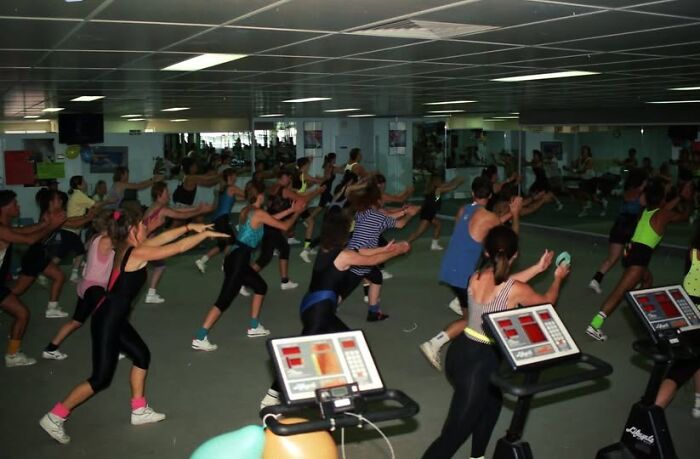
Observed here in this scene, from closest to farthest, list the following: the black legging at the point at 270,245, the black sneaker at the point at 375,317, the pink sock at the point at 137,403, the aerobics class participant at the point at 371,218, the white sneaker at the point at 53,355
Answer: the pink sock at the point at 137,403 → the white sneaker at the point at 53,355 → the aerobics class participant at the point at 371,218 → the black sneaker at the point at 375,317 → the black legging at the point at 270,245

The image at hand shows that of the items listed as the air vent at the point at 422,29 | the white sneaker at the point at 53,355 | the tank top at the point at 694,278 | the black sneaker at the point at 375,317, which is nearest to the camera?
the air vent at the point at 422,29

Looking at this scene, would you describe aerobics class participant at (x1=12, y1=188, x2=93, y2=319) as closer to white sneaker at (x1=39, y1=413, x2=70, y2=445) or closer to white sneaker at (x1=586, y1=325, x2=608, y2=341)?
white sneaker at (x1=39, y1=413, x2=70, y2=445)

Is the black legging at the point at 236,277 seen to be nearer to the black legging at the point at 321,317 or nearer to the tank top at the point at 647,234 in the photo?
the black legging at the point at 321,317

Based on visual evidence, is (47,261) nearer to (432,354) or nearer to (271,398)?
(271,398)

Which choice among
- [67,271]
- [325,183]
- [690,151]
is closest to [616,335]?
[325,183]

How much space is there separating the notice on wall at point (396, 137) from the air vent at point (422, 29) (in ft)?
49.3

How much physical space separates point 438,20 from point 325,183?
27.2 feet

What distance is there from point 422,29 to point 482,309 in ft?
5.34

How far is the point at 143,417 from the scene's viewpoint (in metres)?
5.21

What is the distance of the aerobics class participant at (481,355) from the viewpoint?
3.90 m

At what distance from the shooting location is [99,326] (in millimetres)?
4852

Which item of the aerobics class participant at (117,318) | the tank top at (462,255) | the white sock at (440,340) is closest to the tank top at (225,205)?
the tank top at (462,255)

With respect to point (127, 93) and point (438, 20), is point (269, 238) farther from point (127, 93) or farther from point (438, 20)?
point (438, 20)

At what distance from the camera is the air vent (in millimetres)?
4055
